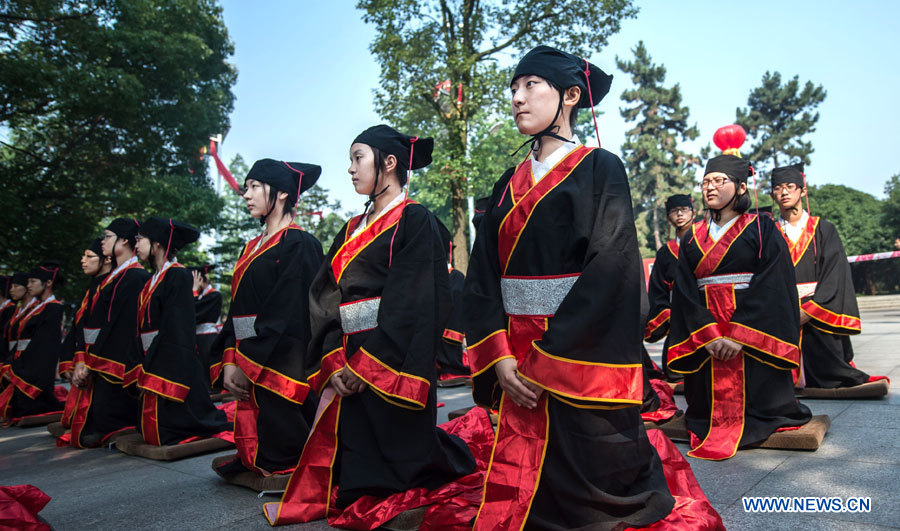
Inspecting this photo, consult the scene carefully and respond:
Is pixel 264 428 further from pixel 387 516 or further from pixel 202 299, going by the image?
pixel 202 299

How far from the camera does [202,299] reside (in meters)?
9.19

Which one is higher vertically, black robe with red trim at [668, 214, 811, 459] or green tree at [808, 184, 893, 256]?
green tree at [808, 184, 893, 256]

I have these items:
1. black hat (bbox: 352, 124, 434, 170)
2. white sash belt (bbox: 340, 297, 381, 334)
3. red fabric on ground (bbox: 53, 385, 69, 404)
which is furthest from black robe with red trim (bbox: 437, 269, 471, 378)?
white sash belt (bbox: 340, 297, 381, 334)

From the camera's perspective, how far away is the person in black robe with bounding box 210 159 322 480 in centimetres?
398

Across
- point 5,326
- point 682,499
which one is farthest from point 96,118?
point 682,499

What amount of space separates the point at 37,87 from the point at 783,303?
11.2 meters

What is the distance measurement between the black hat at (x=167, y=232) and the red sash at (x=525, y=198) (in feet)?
12.7

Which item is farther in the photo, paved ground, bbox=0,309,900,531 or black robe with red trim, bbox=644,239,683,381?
black robe with red trim, bbox=644,239,683,381

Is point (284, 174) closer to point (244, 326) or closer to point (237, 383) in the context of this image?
point (244, 326)

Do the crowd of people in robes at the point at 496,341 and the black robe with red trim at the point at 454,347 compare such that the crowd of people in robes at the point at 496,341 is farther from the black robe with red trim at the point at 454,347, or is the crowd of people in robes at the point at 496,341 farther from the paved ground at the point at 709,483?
the black robe with red trim at the point at 454,347

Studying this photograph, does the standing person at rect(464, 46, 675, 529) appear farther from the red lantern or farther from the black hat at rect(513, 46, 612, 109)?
the red lantern

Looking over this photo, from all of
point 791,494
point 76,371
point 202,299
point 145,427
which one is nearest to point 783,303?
point 791,494

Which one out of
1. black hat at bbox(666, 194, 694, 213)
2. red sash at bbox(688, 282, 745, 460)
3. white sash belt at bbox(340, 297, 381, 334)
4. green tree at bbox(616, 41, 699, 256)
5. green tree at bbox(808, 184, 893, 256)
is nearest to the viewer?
white sash belt at bbox(340, 297, 381, 334)

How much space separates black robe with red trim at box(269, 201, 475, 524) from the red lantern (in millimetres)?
2803
